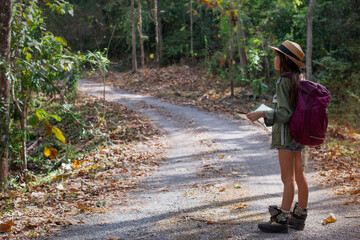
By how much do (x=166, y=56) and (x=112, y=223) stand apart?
88.1 feet

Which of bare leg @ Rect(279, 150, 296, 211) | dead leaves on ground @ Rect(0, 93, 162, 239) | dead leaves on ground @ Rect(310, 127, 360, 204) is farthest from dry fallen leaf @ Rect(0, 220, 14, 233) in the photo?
dead leaves on ground @ Rect(310, 127, 360, 204)

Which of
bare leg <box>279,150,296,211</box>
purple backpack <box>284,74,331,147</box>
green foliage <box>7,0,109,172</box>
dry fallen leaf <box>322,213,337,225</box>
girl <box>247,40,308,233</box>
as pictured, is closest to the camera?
purple backpack <box>284,74,331,147</box>

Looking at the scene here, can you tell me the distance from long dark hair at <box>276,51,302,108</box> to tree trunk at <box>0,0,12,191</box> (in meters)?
4.49

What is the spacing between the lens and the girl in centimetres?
369

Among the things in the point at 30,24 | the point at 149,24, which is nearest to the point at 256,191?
the point at 30,24

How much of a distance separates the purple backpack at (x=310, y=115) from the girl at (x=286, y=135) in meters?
0.10

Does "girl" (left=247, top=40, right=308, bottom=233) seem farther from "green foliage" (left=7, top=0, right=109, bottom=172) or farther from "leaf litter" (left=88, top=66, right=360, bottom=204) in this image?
Result: "green foliage" (left=7, top=0, right=109, bottom=172)

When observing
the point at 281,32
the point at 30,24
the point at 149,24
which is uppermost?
the point at 149,24

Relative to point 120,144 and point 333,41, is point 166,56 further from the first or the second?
point 120,144

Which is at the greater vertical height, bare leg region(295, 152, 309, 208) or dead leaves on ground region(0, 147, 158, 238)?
bare leg region(295, 152, 309, 208)

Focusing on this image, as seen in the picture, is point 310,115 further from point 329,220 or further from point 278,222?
point 329,220

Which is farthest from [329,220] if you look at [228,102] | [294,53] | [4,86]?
[228,102]

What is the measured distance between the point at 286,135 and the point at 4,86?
5.18 meters

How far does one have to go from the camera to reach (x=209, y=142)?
9742 millimetres
